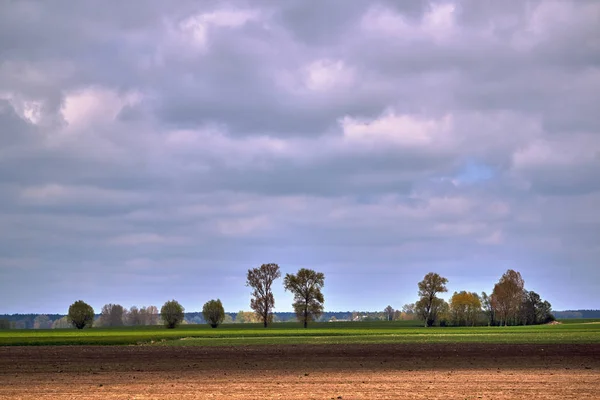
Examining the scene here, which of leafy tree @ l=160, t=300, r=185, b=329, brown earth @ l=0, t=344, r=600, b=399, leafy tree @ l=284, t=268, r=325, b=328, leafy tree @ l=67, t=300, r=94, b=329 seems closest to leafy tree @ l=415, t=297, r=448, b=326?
leafy tree @ l=284, t=268, r=325, b=328

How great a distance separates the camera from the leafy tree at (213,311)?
19388cm

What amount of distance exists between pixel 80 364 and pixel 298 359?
13.7 meters

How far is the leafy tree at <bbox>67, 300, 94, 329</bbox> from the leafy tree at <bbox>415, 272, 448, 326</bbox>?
8727cm

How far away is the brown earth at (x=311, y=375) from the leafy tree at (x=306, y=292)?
117392 mm

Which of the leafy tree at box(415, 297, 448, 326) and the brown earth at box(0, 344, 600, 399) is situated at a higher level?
the leafy tree at box(415, 297, 448, 326)

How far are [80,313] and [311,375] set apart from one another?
166059 millimetres

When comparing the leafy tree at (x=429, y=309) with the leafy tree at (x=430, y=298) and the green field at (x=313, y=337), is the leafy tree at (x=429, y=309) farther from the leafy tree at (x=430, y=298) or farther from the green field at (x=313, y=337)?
the green field at (x=313, y=337)

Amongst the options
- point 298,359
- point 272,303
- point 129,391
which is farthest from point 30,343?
point 272,303

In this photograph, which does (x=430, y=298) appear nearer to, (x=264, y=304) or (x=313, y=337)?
(x=264, y=304)

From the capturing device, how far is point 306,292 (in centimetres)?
17112

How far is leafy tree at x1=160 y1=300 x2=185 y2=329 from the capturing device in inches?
7510

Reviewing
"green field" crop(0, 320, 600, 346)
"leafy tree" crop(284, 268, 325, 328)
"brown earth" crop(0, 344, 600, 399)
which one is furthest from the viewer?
"leafy tree" crop(284, 268, 325, 328)

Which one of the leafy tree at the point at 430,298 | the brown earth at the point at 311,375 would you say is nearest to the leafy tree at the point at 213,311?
the leafy tree at the point at 430,298

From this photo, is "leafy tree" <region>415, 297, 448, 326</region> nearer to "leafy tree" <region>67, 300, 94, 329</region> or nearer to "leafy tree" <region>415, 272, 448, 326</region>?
"leafy tree" <region>415, 272, 448, 326</region>
